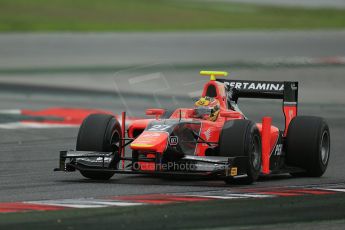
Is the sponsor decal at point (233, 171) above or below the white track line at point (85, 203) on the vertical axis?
above

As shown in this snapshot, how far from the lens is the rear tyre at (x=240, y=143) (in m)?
13.2

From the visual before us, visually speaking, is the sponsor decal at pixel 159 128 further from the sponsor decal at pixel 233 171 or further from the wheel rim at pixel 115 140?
the sponsor decal at pixel 233 171

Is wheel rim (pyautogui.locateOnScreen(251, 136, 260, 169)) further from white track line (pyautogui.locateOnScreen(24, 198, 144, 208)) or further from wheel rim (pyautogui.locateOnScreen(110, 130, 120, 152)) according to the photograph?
white track line (pyautogui.locateOnScreen(24, 198, 144, 208))

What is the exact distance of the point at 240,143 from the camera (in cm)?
1319

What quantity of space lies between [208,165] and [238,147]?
1.39ft

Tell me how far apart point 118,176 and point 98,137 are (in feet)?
3.45

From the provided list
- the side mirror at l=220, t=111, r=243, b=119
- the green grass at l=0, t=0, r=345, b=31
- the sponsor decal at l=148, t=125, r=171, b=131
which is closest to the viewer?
the sponsor decal at l=148, t=125, r=171, b=131

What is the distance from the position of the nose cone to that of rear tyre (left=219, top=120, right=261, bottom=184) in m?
0.71

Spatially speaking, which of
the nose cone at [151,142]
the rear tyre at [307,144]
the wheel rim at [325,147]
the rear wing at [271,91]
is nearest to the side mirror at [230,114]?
the rear tyre at [307,144]

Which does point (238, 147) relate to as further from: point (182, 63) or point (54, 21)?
point (54, 21)

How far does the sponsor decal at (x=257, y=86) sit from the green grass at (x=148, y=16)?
32235mm

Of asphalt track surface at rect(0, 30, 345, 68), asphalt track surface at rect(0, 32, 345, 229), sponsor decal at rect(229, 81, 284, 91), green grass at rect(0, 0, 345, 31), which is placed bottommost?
asphalt track surface at rect(0, 32, 345, 229)

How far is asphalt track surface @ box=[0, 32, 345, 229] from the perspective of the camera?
10672mm

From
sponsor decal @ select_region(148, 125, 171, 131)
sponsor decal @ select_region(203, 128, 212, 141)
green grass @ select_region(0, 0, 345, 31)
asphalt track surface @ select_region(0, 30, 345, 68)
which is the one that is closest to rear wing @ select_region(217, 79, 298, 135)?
sponsor decal @ select_region(203, 128, 212, 141)
